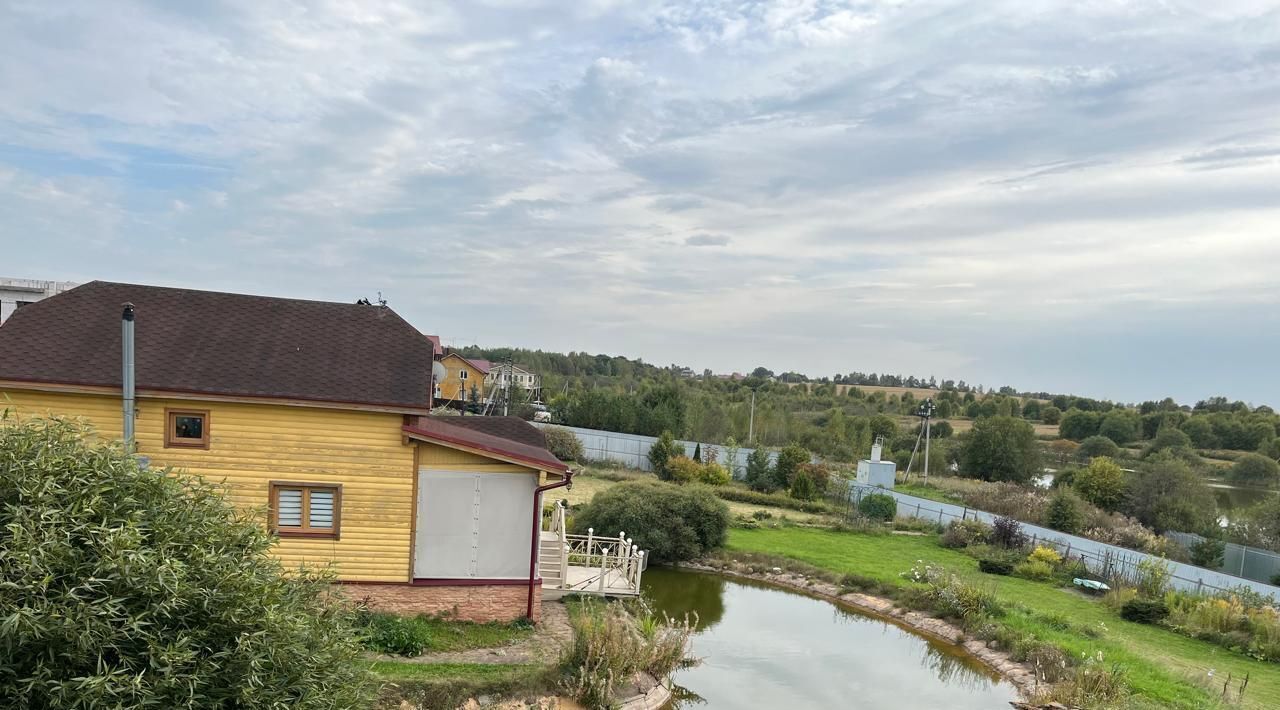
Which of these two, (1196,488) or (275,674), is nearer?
(275,674)

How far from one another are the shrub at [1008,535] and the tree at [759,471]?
10.8 meters

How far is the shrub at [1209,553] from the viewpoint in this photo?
931 inches

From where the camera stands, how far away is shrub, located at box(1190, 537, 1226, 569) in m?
23.7

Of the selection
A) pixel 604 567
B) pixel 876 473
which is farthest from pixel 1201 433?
pixel 604 567

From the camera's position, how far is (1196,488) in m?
28.9

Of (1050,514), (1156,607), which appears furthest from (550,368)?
(1156,607)

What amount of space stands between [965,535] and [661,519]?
36.1ft

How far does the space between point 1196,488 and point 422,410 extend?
2936 centimetres

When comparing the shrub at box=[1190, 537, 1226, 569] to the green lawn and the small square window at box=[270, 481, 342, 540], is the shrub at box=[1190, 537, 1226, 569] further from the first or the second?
the small square window at box=[270, 481, 342, 540]

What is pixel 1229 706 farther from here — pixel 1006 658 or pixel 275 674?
pixel 275 674

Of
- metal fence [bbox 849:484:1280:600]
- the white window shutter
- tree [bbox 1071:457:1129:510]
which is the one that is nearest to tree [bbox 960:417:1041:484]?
tree [bbox 1071:457:1129:510]

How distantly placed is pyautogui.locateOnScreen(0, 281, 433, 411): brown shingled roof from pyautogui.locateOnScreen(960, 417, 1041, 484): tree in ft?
131

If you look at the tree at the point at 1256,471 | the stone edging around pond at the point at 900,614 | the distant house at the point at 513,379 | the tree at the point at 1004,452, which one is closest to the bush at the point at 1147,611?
the stone edging around pond at the point at 900,614

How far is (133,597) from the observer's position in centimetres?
489
